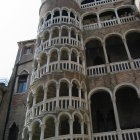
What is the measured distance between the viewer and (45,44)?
15734 millimetres

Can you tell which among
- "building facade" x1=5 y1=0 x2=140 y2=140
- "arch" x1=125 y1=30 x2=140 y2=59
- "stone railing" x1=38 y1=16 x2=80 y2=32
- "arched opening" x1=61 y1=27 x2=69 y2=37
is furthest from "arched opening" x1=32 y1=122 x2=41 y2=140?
"arch" x1=125 y1=30 x2=140 y2=59

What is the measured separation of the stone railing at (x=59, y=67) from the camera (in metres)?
13.7

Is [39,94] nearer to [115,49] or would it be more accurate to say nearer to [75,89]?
[75,89]

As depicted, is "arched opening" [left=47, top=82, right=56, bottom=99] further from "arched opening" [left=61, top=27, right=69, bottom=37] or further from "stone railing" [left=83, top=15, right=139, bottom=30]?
"stone railing" [left=83, top=15, right=139, bottom=30]

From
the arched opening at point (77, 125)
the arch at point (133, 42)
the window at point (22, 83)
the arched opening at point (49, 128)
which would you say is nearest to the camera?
the arched opening at point (49, 128)

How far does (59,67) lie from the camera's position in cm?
1371

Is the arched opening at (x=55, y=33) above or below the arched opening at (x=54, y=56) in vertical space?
above

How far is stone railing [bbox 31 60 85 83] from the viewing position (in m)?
13.7

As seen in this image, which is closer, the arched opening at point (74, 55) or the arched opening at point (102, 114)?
the arched opening at point (102, 114)

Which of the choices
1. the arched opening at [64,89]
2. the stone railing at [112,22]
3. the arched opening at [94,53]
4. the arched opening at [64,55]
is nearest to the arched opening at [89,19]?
the stone railing at [112,22]

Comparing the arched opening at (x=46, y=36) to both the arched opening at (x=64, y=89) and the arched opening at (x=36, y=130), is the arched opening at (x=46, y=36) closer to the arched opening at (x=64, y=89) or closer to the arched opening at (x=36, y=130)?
the arched opening at (x=64, y=89)

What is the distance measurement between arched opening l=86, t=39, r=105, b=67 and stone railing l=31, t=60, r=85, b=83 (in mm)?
3061

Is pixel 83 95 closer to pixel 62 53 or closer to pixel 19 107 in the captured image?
pixel 62 53

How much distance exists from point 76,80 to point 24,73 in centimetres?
674
